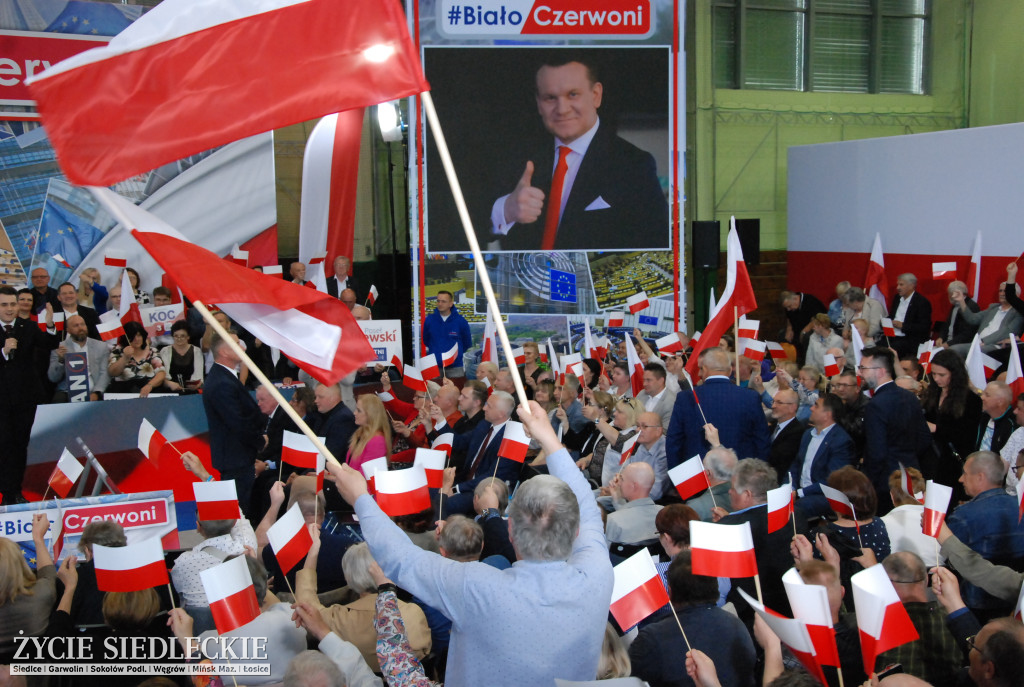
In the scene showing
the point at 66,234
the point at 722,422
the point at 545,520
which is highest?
the point at 66,234

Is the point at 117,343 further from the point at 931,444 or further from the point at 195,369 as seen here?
the point at 931,444

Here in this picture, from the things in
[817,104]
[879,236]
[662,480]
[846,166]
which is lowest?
[662,480]

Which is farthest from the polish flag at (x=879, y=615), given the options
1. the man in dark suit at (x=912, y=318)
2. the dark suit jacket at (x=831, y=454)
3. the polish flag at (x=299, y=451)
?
the man in dark suit at (x=912, y=318)

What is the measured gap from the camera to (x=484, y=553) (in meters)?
4.72

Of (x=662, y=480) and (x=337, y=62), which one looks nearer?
(x=337, y=62)

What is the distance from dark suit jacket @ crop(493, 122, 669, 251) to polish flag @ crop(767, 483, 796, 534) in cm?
946

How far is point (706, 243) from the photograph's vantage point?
570 inches

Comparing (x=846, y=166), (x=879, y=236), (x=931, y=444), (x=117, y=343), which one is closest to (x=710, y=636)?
(x=931, y=444)

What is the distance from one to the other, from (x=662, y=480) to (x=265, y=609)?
318 centimetres

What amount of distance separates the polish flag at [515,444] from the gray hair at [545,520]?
313 centimetres

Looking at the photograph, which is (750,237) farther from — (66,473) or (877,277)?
(66,473)

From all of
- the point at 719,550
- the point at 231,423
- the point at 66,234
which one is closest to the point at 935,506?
the point at 719,550

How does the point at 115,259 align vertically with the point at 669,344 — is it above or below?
above

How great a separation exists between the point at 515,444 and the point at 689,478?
1136mm
